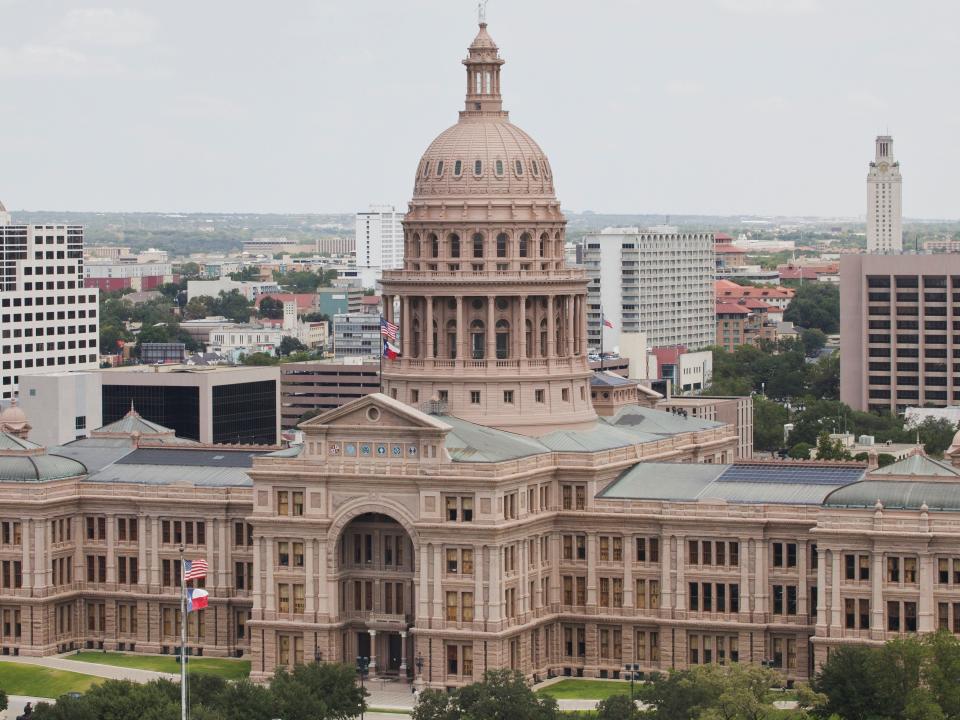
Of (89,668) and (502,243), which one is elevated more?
Answer: (502,243)

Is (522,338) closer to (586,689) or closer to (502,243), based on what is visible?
(502,243)

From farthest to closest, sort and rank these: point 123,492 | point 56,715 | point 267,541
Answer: point 123,492 → point 267,541 → point 56,715

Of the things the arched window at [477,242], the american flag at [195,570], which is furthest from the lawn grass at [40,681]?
the arched window at [477,242]

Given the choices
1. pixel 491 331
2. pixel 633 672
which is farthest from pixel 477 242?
pixel 633 672

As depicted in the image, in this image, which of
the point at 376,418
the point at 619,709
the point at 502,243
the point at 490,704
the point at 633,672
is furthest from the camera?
the point at 502,243

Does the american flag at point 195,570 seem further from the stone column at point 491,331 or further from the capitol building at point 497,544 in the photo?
the stone column at point 491,331

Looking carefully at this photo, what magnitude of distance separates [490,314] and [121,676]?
35.2 metres

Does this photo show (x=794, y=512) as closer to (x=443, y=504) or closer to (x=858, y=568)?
(x=858, y=568)

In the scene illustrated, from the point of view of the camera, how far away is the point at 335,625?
186 m

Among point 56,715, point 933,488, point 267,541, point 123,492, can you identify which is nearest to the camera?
point 56,715

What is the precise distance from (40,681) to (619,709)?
149 feet

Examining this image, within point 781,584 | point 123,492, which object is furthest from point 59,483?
point 781,584

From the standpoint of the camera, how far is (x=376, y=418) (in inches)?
7279

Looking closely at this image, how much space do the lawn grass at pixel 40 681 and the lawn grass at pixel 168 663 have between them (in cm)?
472
